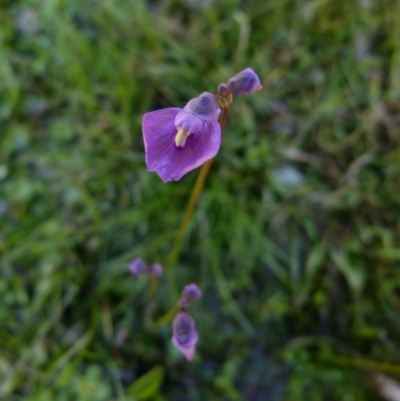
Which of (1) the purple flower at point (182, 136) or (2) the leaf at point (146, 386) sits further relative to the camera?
(2) the leaf at point (146, 386)

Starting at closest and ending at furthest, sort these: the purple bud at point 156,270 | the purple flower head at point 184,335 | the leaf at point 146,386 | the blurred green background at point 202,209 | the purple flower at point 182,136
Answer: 1. the purple flower at point 182,136
2. the purple flower head at point 184,335
3. the purple bud at point 156,270
4. the leaf at point 146,386
5. the blurred green background at point 202,209

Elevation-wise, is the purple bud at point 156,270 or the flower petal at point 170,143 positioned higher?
the flower petal at point 170,143

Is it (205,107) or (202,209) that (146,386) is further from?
(205,107)

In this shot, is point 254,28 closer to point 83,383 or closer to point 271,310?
point 271,310

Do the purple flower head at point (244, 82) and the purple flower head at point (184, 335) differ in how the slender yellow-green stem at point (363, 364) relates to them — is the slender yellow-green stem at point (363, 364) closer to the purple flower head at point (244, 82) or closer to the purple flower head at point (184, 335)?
the purple flower head at point (184, 335)

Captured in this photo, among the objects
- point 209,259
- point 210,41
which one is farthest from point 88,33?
point 209,259

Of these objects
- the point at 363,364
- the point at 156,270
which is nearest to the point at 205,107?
the point at 156,270

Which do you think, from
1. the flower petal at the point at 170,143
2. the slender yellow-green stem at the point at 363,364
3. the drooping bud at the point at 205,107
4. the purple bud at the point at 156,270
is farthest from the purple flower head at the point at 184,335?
the slender yellow-green stem at the point at 363,364
